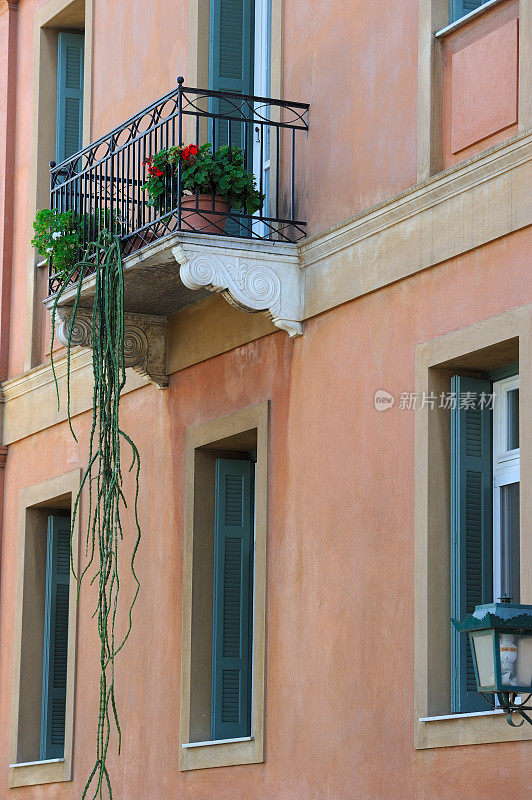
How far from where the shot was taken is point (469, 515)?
33.4 ft

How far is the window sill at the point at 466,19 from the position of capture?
33.3 feet

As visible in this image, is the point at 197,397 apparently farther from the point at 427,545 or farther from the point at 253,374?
the point at 427,545

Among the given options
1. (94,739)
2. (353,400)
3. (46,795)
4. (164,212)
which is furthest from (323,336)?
(46,795)

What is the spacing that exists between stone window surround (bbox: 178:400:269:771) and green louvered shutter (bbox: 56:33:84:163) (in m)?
4.32

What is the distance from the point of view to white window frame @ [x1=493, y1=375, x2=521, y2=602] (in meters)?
10.1

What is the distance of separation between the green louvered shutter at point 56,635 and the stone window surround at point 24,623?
19 cm

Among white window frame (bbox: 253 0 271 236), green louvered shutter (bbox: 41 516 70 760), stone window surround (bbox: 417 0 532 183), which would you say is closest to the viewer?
stone window surround (bbox: 417 0 532 183)

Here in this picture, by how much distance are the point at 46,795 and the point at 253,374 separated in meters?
4.34

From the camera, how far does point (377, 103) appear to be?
1123 centimetres

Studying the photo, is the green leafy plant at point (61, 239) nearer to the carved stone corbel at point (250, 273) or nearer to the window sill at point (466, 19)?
the carved stone corbel at point (250, 273)

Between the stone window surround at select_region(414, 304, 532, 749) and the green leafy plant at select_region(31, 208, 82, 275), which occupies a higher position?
the green leafy plant at select_region(31, 208, 82, 275)

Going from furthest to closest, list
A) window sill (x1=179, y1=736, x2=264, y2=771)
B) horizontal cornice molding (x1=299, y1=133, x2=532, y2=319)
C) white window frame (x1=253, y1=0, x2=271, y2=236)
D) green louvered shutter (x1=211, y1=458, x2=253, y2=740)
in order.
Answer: white window frame (x1=253, y1=0, x2=271, y2=236), green louvered shutter (x1=211, y1=458, x2=253, y2=740), window sill (x1=179, y1=736, x2=264, y2=771), horizontal cornice molding (x1=299, y1=133, x2=532, y2=319)

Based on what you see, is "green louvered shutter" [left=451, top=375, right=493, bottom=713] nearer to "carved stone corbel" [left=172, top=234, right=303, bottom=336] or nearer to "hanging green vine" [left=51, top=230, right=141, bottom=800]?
"carved stone corbel" [left=172, top=234, right=303, bottom=336]

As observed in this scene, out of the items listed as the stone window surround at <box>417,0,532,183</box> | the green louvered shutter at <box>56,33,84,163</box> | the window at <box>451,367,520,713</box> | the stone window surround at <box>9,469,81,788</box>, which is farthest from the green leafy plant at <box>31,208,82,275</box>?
the window at <box>451,367,520,713</box>
